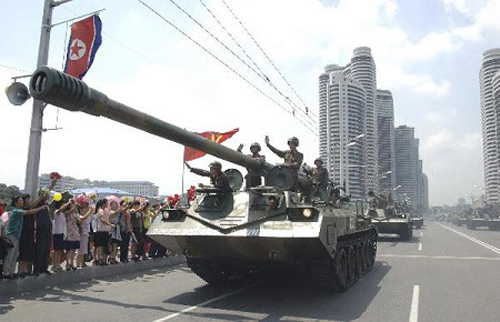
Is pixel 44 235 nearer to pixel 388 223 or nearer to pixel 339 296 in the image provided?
pixel 339 296

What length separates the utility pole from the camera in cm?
1045

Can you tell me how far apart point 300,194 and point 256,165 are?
41.4 inches

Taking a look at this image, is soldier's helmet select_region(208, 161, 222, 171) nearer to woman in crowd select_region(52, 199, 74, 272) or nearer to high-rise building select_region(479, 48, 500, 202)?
woman in crowd select_region(52, 199, 74, 272)

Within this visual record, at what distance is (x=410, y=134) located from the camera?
8062 centimetres

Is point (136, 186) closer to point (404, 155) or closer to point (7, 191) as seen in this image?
point (404, 155)

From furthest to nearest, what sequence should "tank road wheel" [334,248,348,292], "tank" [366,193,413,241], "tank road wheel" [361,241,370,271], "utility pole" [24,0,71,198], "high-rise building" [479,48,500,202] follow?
"high-rise building" [479,48,500,202]
"tank" [366,193,413,241]
"tank road wheel" [361,241,370,271]
"utility pole" [24,0,71,198]
"tank road wheel" [334,248,348,292]

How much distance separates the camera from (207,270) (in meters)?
9.20

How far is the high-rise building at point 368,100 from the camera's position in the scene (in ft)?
130

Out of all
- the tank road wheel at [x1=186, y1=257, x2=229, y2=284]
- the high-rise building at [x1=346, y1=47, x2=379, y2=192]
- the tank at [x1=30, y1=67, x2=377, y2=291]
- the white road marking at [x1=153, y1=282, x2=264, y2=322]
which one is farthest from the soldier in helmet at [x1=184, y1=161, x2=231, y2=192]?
the high-rise building at [x1=346, y1=47, x2=379, y2=192]

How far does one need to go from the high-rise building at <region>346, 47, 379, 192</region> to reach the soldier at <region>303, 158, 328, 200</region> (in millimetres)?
25913

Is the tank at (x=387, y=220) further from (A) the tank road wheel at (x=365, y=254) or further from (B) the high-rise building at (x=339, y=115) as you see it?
(A) the tank road wheel at (x=365, y=254)

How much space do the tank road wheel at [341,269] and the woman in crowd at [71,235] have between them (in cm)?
552

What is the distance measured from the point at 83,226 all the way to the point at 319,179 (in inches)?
218

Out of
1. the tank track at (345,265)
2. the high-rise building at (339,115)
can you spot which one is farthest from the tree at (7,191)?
the tank track at (345,265)
